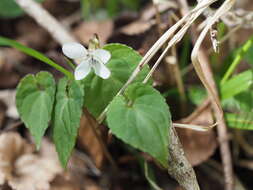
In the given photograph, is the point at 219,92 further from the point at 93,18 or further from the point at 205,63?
the point at 93,18

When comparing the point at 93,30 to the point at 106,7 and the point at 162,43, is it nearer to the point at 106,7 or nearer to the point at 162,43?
the point at 106,7

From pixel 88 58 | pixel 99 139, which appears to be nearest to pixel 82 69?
pixel 88 58

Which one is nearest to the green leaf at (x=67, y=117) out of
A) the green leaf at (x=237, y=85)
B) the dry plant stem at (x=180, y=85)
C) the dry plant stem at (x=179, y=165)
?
the dry plant stem at (x=179, y=165)

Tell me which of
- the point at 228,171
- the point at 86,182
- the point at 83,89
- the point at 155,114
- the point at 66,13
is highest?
the point at 66,13

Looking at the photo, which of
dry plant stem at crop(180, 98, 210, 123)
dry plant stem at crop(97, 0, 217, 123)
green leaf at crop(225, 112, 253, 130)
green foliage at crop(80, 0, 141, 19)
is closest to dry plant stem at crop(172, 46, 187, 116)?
dry plant stem at crop(180, 98, 210, 123)

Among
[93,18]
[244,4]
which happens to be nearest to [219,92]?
Answer: [244,4]
